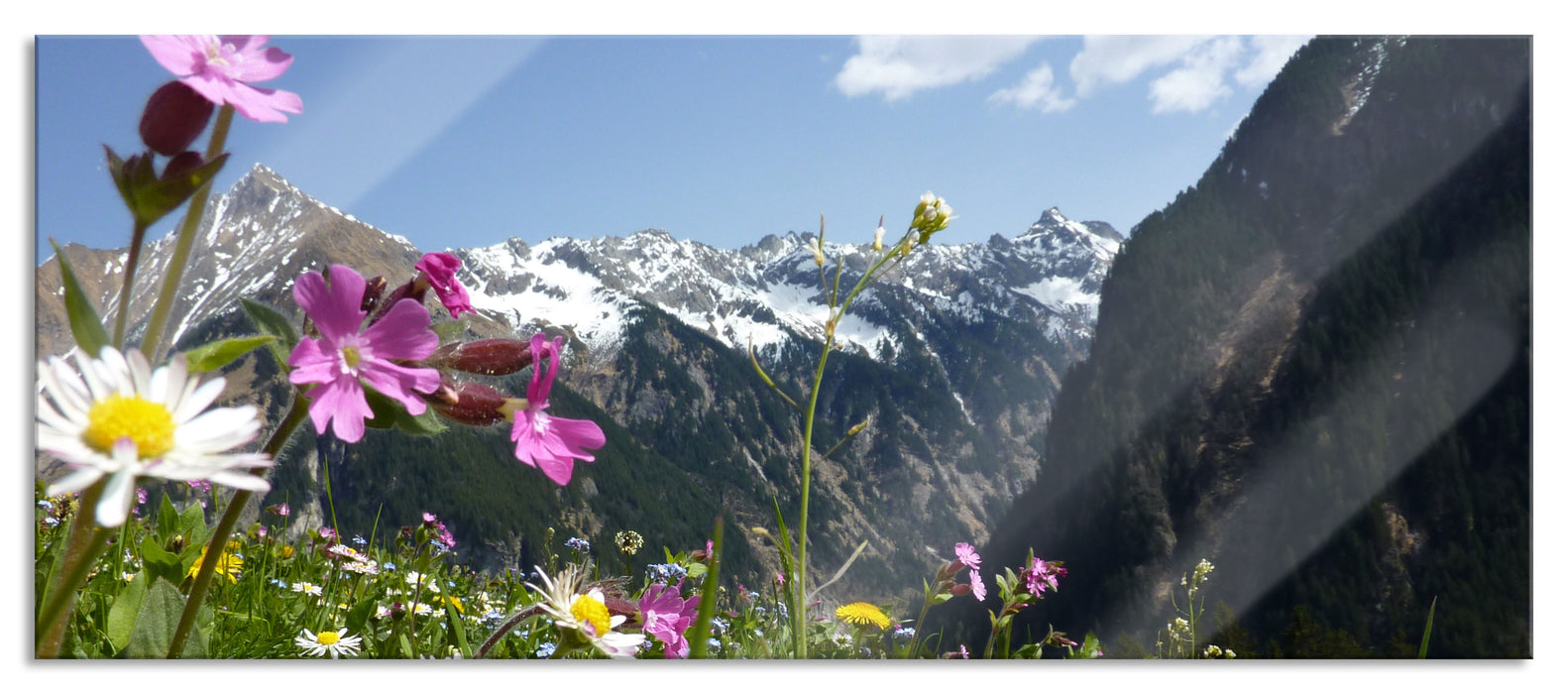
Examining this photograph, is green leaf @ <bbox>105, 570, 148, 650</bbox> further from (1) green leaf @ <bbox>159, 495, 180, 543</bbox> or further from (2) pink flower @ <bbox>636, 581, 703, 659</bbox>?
(2) pink flower @ <bbox>636, 581, 703, 659</bbox>

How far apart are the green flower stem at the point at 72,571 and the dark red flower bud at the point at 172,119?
287 millimetres

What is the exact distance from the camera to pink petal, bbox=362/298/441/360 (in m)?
0.75

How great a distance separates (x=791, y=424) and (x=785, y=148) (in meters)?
84.2

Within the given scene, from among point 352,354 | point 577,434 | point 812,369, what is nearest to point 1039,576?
point 577,434

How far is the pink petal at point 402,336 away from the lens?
75 centimetres

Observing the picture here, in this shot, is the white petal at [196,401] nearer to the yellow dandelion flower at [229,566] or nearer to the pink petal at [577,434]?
the pink petal at [577,434]

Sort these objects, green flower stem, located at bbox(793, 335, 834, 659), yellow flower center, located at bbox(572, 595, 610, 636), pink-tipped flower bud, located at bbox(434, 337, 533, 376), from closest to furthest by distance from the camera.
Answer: pink-tipped flower bud, located at bbox(434, 337, 533, 376) → yellow flower center, located at bbox(572, 595, 610, 636) → green flower stem, located at bbox(793, 335, 834, 659)

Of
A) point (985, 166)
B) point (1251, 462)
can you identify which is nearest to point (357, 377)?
point (985, 166)

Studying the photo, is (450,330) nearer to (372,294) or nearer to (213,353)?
(372,294)

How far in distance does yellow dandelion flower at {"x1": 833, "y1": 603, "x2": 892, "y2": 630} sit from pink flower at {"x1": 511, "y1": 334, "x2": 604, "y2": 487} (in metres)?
1.32

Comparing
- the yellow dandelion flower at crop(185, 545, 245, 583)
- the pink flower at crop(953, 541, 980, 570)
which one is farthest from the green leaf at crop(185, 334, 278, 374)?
the pink flower at crop(953, 541, 980, 570)
